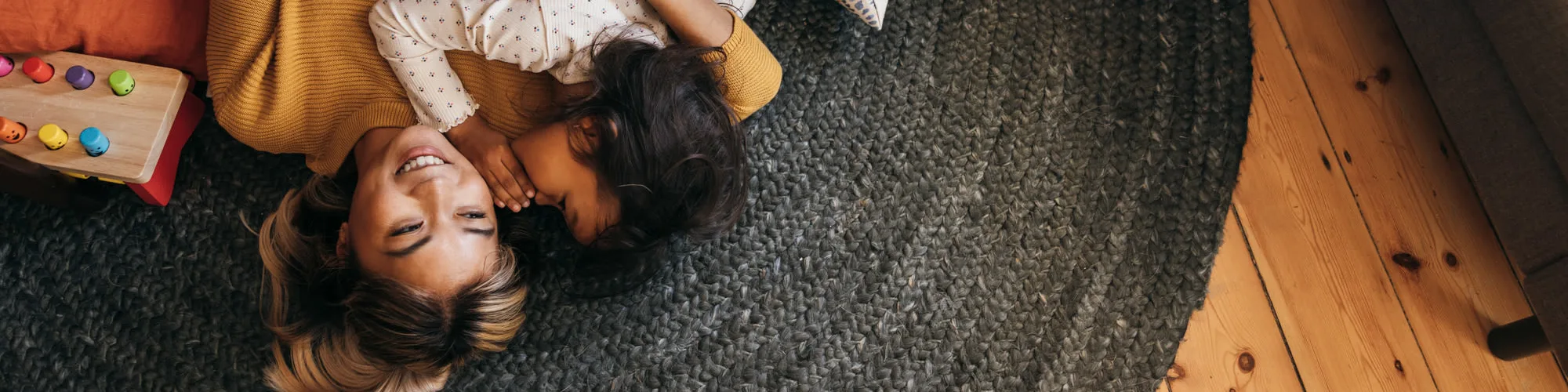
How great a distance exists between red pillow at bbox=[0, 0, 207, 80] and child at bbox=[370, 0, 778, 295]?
24 cm

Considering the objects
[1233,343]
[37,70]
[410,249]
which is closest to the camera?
[410,249]

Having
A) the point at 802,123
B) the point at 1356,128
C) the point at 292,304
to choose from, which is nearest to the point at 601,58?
the point at 802,123

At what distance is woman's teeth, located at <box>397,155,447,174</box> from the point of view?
883mm

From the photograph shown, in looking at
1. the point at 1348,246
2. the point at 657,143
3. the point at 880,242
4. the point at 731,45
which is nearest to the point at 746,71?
the point at 731,45

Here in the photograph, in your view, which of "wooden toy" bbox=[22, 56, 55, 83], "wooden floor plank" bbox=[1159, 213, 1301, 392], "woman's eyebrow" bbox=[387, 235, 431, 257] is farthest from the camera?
"wooden floor plank" bbox=[1159, 213, 1301, 392]

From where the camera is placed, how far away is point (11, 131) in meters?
0.89

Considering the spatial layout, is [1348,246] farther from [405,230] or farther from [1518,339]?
[405,230]

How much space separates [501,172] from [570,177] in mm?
89

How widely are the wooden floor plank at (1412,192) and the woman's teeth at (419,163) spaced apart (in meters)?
1.03

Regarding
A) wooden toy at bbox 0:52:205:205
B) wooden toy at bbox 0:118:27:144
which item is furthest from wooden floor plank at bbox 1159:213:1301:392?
wooden toy at bbox 0:118:27:144

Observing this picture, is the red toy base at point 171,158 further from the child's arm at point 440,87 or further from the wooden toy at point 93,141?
the child's arm at point 440,87

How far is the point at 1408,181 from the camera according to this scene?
113 cm

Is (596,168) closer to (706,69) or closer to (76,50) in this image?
(706,69)

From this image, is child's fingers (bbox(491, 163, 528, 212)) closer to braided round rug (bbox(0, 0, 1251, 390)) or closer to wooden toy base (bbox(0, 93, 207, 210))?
braided round rug (bbox(0, 0, 1251, 390))
